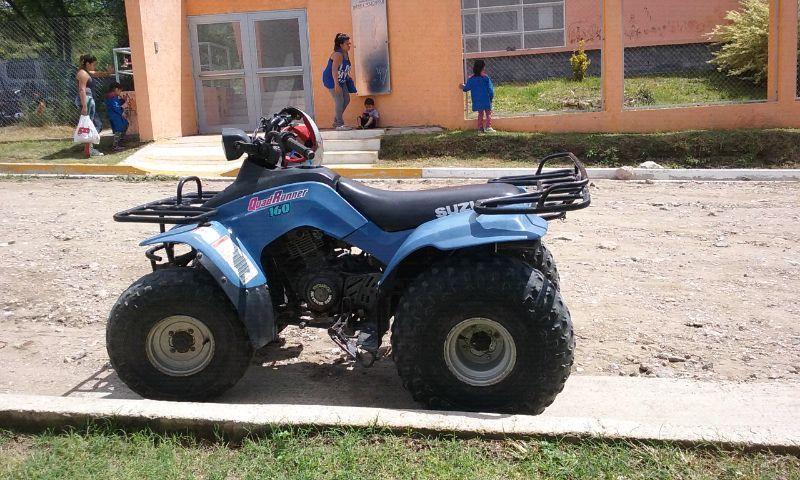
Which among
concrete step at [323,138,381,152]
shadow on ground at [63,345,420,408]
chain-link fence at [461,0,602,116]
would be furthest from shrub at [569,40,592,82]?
shadow on ground at [63,345,420,408]

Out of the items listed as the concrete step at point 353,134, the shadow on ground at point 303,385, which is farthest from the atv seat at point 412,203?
the concrete step at point 353,134

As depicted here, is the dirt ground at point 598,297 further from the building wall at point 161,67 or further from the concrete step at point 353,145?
the building wall at point 161,67

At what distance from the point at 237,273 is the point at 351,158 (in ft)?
30.2

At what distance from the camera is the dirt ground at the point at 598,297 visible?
4.56 metres

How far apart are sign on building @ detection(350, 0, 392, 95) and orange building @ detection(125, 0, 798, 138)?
114 millimetres

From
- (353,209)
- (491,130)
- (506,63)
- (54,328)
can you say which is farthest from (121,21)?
(353,209)

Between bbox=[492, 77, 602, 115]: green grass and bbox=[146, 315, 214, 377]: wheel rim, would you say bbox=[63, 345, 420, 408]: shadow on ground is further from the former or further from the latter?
bbox=[492, 77, 602, 115]: green grass

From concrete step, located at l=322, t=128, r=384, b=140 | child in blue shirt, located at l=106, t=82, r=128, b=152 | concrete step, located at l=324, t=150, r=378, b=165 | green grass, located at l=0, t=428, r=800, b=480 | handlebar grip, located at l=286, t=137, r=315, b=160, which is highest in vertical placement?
child in blue shirt, located at l=106, t=82, r=128, b=152

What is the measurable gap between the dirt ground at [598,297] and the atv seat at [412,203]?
3.27 ft

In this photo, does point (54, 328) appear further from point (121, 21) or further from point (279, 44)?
point (121, 21)

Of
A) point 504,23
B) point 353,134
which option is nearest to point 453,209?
point 353,134

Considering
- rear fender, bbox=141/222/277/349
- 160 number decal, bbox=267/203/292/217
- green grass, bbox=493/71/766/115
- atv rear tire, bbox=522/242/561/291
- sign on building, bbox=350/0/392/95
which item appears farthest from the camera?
sign on building, bbox=350/0/392/95

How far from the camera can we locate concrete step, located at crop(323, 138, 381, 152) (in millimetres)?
13641

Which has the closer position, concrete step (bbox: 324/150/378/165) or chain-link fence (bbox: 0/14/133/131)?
concrete step (bbox: 324/150/378/165)
